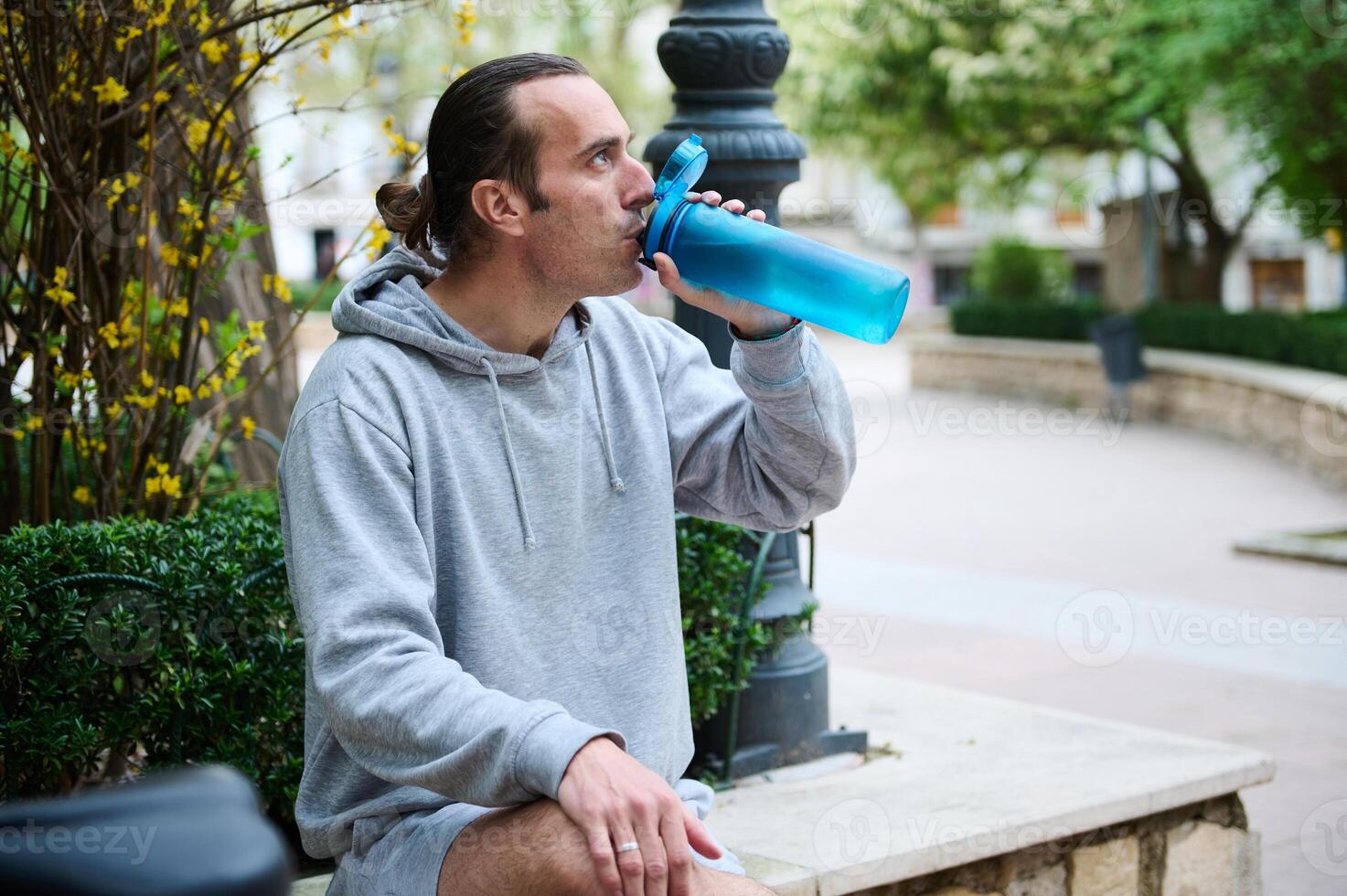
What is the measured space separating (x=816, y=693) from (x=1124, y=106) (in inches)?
485

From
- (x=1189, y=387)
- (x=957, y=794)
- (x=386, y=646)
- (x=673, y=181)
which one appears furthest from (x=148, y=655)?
(x=1189, y=387)

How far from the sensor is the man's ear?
2135 mm

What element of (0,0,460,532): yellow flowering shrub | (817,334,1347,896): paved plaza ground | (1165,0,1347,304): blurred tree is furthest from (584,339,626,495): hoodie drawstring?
(1165,0,1347,304): blurred tree

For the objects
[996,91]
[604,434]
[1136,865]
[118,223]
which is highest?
[996,91]

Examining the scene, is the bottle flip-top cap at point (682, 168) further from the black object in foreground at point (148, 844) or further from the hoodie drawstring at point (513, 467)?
the black object in foreground at point (148, 844)

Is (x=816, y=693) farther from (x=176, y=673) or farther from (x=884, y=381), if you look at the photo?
(x=884, y=381)

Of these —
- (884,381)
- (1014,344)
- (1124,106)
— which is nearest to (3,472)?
(1124,106)

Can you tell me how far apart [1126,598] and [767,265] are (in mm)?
6089

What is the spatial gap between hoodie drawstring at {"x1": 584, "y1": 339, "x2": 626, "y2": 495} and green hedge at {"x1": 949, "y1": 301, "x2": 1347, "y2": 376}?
11.4 metres

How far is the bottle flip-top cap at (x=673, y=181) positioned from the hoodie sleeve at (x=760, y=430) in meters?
0.19

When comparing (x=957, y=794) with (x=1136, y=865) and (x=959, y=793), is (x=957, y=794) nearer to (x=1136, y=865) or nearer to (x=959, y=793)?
(x=959, y=793)

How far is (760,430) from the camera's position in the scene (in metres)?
2.33

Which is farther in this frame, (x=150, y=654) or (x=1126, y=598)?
(x=1126, y=598)

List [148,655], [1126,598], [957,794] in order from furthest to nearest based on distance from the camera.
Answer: [1126,598], [957,794], [148,655]
